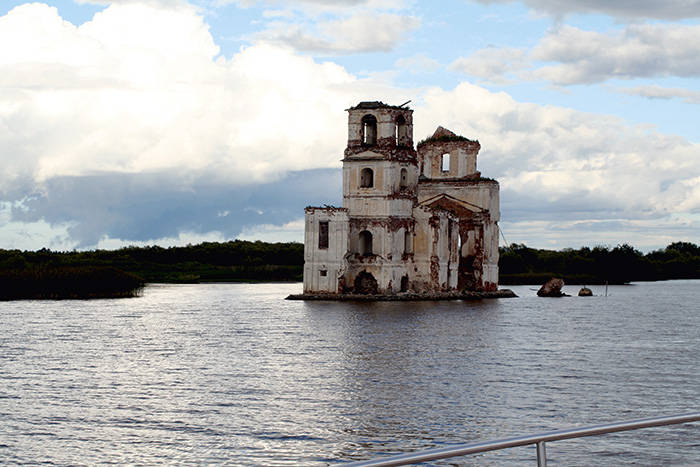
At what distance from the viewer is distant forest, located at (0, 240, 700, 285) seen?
365 feet

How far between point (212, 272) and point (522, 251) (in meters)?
49.7

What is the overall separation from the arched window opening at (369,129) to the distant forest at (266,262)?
1496 inches

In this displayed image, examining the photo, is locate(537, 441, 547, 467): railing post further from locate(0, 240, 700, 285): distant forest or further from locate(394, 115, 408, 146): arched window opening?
locate(0, 240, 700, 285): distant forest

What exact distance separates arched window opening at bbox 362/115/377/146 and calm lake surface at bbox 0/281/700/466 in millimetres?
21719

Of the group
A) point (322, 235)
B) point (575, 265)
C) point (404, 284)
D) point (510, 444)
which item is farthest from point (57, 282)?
point (575, 265)

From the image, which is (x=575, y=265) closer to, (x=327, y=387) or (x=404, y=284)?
(x=404, y=284)

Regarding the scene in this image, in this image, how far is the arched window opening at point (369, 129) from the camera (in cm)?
→ 6838

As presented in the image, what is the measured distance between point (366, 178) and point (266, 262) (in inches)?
2254

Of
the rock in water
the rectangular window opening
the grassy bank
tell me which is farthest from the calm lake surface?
the rock in water

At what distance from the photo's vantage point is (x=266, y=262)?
12281cm

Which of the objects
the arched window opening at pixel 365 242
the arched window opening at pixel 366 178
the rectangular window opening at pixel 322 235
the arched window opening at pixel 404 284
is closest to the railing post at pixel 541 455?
the rectangular window opening at pixel 322 235

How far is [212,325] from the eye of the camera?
154 feet

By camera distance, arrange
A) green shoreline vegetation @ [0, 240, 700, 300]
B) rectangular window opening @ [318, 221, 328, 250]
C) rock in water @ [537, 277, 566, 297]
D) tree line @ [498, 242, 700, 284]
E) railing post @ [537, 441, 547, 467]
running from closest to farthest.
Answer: railing post @ [537, 441, 547, 467]
rectangular window opening @ [318, 221, 328, 250]
rock in water @ [537, 277, 566, 297]
green shoreline vegetation @ [0, 240, 700, 300]
tree line @ [498, 242, 700, 284]

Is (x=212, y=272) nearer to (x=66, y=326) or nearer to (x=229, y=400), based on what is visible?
(x=66, y=326)
